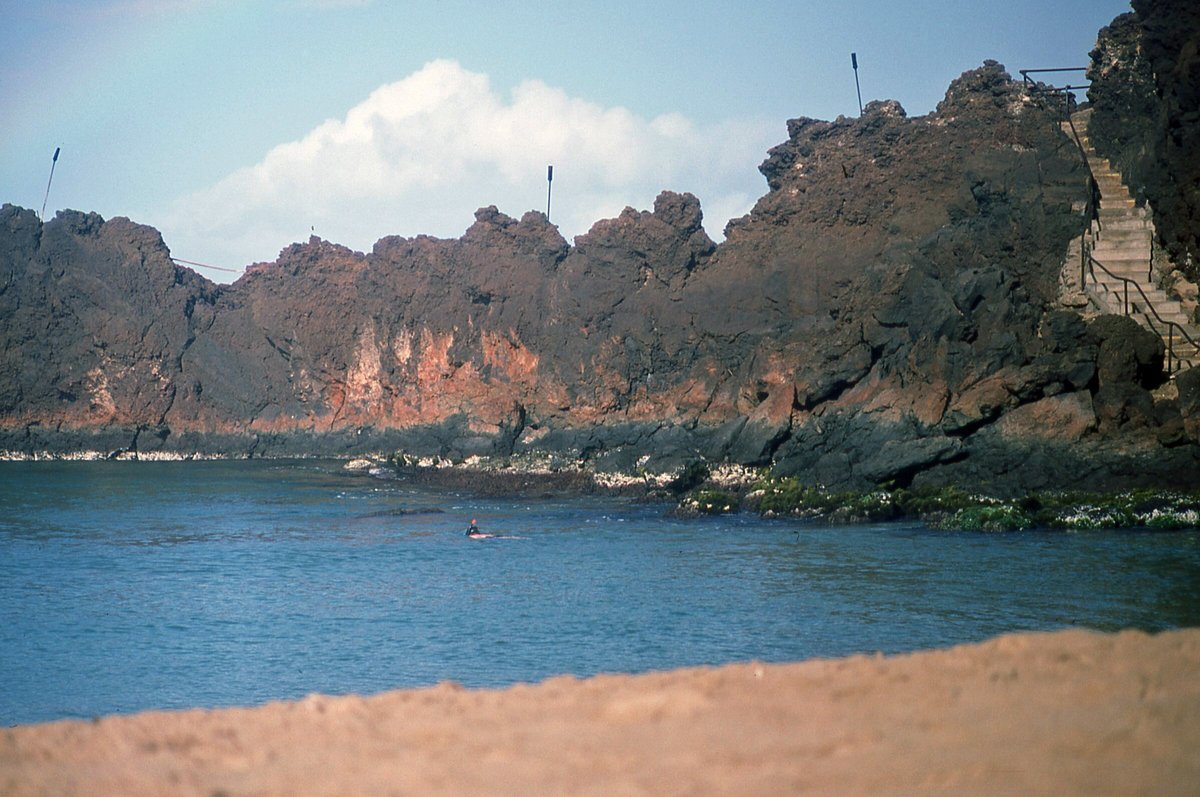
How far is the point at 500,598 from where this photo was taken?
2028cm

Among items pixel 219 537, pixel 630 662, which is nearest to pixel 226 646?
pixel 630 662

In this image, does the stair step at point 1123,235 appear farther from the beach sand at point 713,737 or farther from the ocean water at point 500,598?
the beach sand at point 713,737

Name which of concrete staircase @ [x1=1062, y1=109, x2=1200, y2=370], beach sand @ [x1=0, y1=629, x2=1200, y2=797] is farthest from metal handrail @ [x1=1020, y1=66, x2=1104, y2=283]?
beach sand @ [x1=0, y1=629, x2=1200, y2=797]

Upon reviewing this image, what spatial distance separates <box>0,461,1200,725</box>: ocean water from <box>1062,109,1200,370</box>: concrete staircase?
34.7 feet

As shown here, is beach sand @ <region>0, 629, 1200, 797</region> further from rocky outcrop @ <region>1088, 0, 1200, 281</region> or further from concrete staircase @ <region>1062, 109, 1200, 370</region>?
concrete staircase @ <region>1062, 109, 1200, 370</region>

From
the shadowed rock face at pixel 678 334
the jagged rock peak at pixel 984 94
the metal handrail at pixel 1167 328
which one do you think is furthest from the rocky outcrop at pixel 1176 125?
the jagged rock peak at pixel 984 94

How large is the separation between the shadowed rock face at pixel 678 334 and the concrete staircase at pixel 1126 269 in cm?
118

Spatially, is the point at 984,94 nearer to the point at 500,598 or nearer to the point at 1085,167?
the point at 1085,167

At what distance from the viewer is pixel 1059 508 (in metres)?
25.8

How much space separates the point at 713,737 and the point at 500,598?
15.3 meters

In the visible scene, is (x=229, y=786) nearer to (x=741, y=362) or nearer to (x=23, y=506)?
(x=23, y=506)

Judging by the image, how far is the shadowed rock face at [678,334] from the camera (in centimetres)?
3036

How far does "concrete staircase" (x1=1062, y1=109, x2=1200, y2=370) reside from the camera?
1227 inches

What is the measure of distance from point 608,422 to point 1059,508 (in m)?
27.9
